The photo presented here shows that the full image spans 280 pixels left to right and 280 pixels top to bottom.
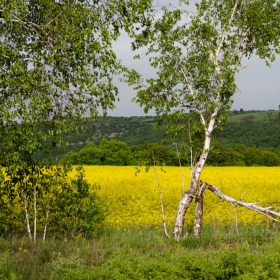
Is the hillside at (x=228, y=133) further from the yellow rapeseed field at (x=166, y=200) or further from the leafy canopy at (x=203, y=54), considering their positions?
the leafy canopy at (x=203, y=54)

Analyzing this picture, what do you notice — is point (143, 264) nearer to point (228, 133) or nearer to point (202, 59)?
point (202, 59)

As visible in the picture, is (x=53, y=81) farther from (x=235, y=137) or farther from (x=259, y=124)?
(x=259, y=124)

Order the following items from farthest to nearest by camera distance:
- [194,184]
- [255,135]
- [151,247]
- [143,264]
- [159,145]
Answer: [255,135] < [159,145] < [194,184] < [151,247] < [143,264]

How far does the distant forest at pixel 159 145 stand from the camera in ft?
49.4

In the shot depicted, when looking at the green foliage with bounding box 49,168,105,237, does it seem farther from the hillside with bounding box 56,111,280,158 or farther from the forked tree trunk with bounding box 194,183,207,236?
the hillside with bounding box 56,111,280,158

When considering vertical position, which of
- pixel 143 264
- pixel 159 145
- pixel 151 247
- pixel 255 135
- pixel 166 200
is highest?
pixel 255 135

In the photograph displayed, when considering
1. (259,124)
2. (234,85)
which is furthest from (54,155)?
(259,124)

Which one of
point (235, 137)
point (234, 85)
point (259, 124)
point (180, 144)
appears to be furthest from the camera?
point (259, 124)

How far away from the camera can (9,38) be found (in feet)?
36.2

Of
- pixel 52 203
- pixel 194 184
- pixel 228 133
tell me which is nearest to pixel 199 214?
pixel 194 184

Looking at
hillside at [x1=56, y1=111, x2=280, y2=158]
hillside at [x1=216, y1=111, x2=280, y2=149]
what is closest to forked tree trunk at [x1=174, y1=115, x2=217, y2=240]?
hillside at [x1=56, y1=111, x2=280, y2=158]

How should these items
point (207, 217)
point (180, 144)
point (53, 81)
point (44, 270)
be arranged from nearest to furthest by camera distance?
point (44, 270) < point (53, 81) < point (180, 144) < point (207, 217)

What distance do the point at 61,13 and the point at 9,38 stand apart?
141cm

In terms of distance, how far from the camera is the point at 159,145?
61.8 meters
